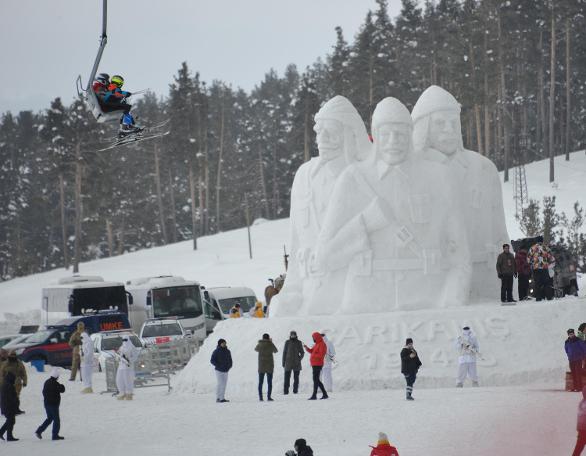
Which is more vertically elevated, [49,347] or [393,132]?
[393,132]

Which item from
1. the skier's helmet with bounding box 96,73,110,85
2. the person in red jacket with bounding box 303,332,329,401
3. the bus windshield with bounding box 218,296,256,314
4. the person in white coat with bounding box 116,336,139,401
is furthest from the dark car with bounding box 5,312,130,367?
the skier's helmet with bounding box 96,73,110,85

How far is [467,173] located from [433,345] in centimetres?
583

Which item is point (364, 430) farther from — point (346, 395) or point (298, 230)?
point (298, 230)

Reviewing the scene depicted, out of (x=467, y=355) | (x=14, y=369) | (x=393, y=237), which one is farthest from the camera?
(x=393, y=237)

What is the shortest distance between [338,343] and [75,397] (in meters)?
7.11

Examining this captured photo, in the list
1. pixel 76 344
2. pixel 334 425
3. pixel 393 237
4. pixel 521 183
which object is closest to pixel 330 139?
pixel 393 237

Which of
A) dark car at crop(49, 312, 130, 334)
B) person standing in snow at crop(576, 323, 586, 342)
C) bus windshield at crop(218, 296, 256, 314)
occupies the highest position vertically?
bus windshield at crop(218, 296, 256, 314)

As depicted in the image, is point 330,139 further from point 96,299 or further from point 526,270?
point 96,299

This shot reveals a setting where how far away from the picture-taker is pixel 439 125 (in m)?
27.8

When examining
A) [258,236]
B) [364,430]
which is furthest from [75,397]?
[258,236]

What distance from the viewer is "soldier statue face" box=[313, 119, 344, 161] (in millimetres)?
27688

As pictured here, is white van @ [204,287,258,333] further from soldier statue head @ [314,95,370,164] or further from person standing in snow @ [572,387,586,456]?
person standing in snow @ [572,387,586,456]

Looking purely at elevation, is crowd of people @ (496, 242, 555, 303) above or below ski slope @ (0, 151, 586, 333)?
below

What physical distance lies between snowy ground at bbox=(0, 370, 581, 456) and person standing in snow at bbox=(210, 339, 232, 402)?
0.34m
